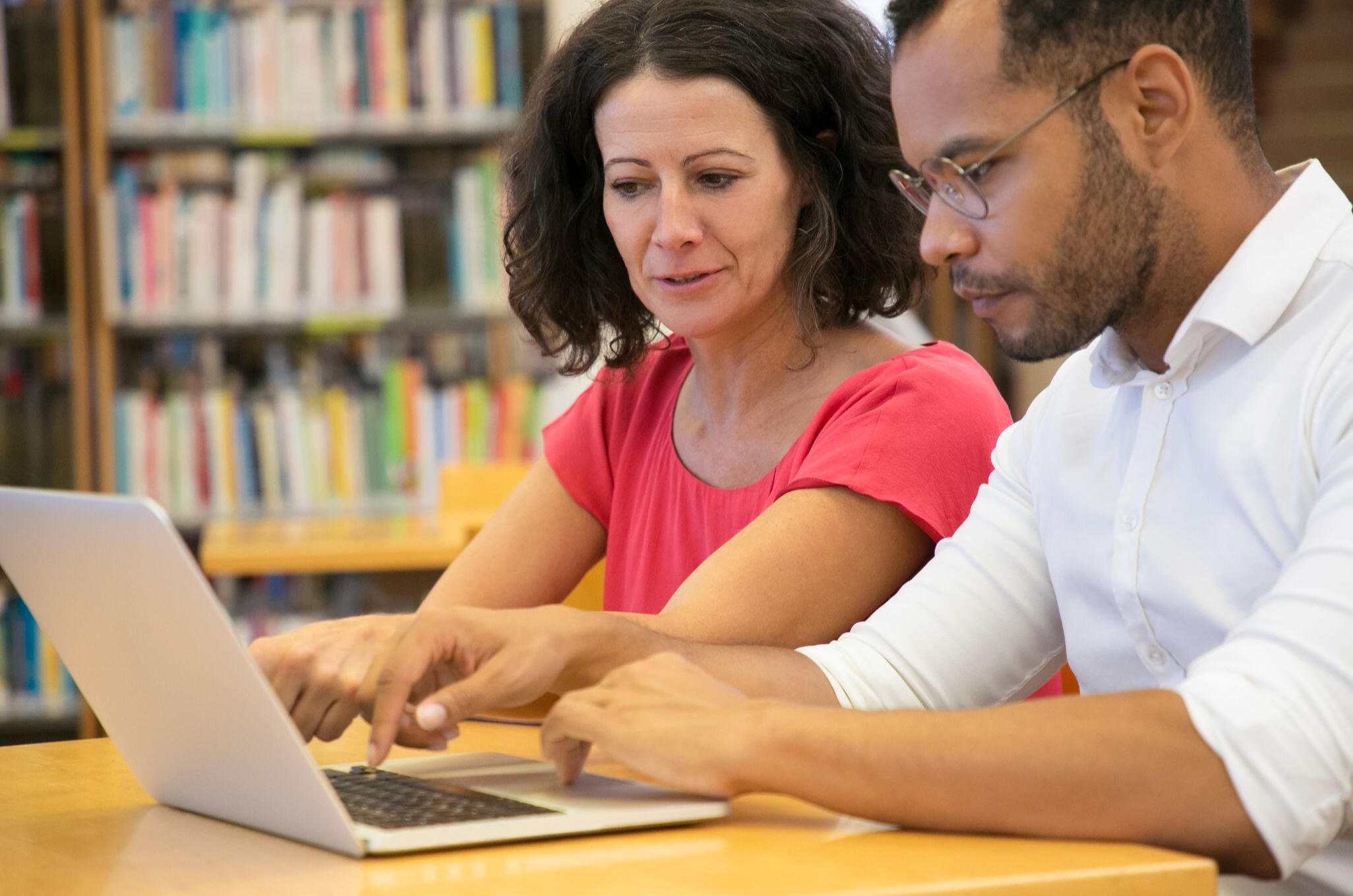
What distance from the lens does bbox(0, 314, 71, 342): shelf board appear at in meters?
3.79

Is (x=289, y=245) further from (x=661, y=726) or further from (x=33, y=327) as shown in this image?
(x=661, y=726)

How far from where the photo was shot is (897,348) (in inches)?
62.3

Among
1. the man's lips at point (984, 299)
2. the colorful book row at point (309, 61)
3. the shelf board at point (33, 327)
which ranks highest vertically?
the colorful book row at point (309, 61)

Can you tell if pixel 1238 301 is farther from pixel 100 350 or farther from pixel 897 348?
pixel 100 350

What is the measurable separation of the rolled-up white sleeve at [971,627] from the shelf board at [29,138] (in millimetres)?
3200

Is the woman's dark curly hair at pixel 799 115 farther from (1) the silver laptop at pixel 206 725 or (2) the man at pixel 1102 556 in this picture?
(1) the silver laptop at pixel 206 725

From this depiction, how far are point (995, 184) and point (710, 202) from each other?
54cm

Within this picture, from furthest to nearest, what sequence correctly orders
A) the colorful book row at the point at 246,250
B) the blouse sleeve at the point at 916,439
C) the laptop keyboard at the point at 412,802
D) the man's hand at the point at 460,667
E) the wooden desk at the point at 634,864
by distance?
the colorful book row at the point at 246,250 → the blouse sleeve at the point at 916,439 → the man's hand at the point at 460,667 → the laptop keyboard at the point at 412,802 → the wooden desk at the point at 634,864

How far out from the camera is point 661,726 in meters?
0.90

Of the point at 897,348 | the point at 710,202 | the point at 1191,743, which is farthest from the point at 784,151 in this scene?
the point at 1191,743

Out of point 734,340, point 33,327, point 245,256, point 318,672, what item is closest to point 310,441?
point 245,256

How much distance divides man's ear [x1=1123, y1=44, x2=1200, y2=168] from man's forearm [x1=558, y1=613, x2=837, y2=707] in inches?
17.1

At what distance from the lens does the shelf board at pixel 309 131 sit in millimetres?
3783

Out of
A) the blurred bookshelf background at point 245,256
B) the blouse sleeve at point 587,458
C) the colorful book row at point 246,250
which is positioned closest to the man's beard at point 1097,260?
the blouse sleeve at point 587,458
